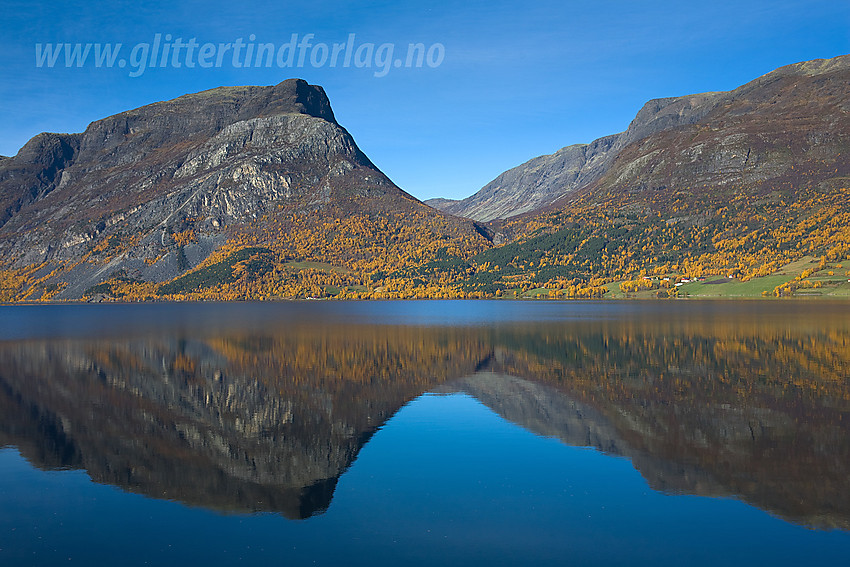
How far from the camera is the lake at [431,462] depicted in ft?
57.6

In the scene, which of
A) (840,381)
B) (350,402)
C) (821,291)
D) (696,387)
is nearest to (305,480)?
(350,402)

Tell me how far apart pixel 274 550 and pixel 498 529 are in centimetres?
667

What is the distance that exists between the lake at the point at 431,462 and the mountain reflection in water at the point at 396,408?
168mm

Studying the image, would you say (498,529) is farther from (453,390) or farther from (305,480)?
(453,390)

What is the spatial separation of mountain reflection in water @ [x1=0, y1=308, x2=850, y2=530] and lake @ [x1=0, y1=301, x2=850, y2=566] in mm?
168

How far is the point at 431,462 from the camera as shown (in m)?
26.0

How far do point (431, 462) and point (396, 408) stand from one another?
1108cm

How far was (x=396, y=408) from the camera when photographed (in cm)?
3694

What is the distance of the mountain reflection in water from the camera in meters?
22.8

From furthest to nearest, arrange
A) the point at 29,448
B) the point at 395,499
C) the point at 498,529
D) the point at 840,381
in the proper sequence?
1. the point at 840,381
2. the point at 29,448
3. the point at 395,499
4. the point at 498,529

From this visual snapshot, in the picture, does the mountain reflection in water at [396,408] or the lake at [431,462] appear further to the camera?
the mountain reflection in water at [396,408]

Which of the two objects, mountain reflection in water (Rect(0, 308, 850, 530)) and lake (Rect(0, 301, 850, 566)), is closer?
lake (Rect(0, 301, 850, 566))

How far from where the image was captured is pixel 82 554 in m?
17.2

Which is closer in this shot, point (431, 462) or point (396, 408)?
point (431, 462)
